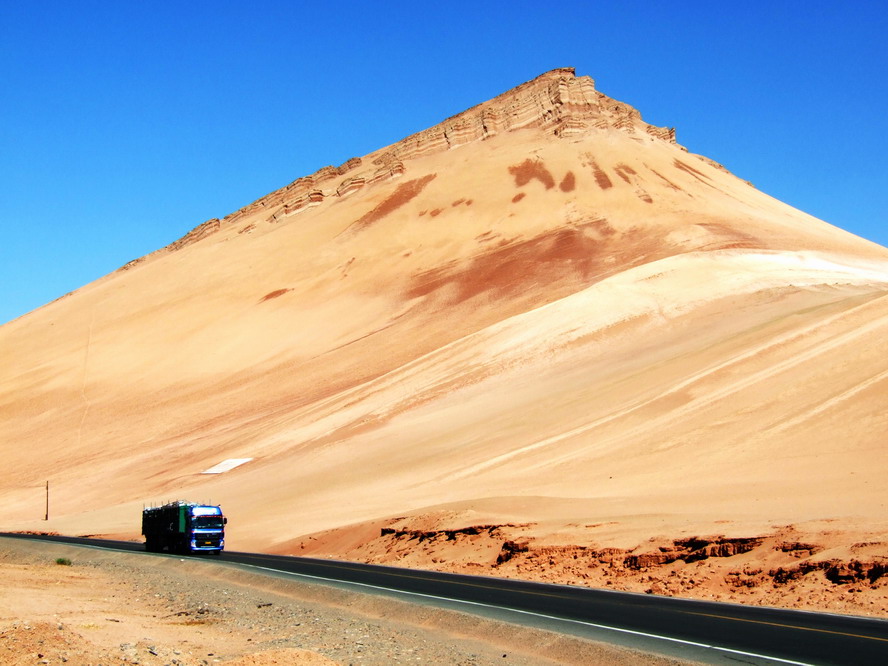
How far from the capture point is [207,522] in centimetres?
3188

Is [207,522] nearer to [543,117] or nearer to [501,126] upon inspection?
[543,117]

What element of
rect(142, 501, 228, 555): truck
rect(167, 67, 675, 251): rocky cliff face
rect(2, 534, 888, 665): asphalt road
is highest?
rect(167, 67, 675, 251): rocky cliff face

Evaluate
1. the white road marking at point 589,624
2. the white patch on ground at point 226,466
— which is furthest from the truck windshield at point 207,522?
the white patch on ground at point 226,466

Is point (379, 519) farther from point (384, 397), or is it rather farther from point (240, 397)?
point (240, 397)

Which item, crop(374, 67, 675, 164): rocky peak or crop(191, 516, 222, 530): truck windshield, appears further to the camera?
crop(374, 67, 675, 164): rocky peak

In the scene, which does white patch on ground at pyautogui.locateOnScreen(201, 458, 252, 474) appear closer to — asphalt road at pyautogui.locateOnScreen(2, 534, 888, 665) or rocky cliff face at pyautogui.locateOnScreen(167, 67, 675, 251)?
asphalt road at pyautogui.locateOnScreen(2, 534, 888, 665)

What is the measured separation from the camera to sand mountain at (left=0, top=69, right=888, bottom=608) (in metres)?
28.4

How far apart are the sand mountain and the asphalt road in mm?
3150

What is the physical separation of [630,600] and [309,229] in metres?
84.6

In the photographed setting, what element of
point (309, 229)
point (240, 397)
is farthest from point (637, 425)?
point (309, 229)

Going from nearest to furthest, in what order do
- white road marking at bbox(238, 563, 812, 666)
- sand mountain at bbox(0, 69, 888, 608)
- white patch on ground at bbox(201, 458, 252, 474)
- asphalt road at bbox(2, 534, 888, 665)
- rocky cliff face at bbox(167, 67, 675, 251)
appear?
1. white road marking at bbox(238, 563, 812, 666)
2. asphalt road at bbox(2, 534, 888, 665)
3. sand mountain at bbox(0, 69, 888, 608)
4. white patch on ground at bbox(201, 458, 252, 474)
5. rocky cliff face at bbox(167, 67, 675, 251)

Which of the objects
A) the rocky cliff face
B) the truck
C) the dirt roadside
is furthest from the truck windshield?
the rocky cliff face

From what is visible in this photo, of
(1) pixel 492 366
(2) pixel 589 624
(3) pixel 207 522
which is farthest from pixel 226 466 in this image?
(2) pixel 589 624

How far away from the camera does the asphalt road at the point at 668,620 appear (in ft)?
37.9
